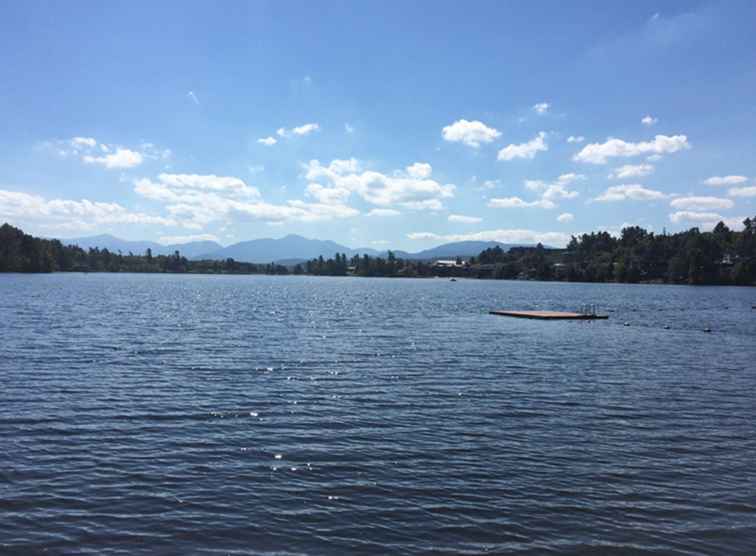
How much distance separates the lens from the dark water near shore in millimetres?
13789

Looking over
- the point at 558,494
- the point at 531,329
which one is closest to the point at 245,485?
the point at 558,494

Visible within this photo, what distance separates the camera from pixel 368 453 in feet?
63.8

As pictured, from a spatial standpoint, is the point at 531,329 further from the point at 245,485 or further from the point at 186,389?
the point at 245,485

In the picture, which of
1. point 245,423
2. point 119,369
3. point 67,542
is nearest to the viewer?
point 67,542

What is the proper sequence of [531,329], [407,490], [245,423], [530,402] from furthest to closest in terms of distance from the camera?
[531,329], [530,402], [245,423], [407,490]

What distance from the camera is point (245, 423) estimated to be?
2305cm

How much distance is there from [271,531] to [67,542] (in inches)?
180

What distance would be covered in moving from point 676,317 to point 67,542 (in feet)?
315

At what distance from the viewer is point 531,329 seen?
221 ft

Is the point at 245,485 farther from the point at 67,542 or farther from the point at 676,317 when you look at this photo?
the point at 676,317

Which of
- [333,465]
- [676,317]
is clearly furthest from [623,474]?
[676,317]

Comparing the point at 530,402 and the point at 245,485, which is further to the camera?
the point at 530,402

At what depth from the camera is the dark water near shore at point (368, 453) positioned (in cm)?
1379

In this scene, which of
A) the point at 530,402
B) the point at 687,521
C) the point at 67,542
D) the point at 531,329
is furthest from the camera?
the point at 531,329
